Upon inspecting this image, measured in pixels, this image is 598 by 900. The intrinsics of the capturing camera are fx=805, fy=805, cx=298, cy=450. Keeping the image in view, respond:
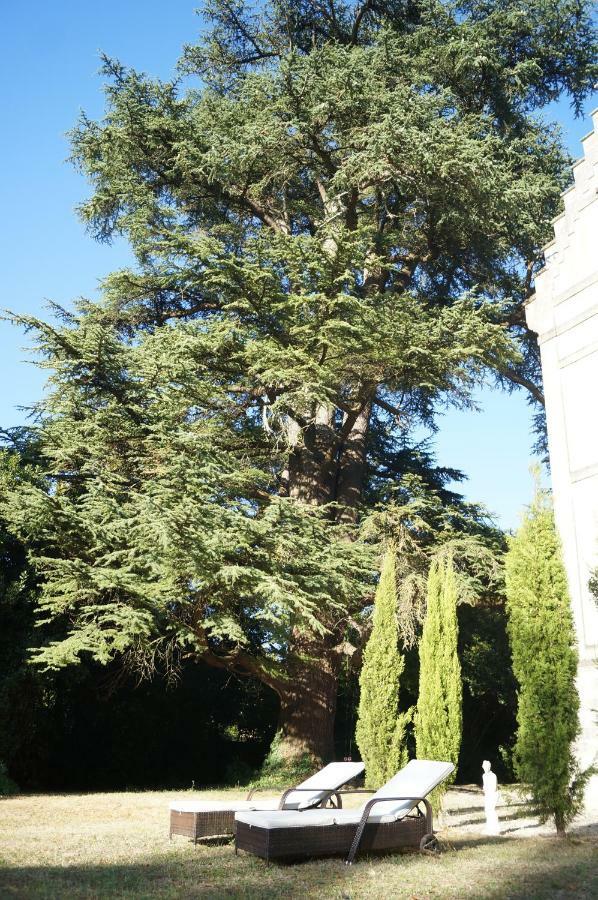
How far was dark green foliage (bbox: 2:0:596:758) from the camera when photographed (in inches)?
513

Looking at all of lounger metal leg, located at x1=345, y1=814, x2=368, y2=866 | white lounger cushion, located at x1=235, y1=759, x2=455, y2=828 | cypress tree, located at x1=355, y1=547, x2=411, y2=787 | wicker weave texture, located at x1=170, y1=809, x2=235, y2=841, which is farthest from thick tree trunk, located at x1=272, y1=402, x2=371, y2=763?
lounger metal leg, located at x1=345, y1=814, x2=368, y2=866

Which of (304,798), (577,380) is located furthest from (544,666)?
(577,380)

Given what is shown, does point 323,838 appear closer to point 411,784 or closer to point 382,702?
point 411,784

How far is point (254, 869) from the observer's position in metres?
6.82

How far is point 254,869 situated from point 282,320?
9.71 meters

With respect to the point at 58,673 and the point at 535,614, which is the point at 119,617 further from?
the point at 535,614

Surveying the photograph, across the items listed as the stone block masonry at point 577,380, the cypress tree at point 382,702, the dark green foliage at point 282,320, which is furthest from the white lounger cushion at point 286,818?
the stone block masonry at point 577,380

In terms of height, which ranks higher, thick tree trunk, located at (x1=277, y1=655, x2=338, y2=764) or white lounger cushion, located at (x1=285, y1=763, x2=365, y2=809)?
thick tree trunk, located at (x1=277, y1=655, x2=338, y2=764)

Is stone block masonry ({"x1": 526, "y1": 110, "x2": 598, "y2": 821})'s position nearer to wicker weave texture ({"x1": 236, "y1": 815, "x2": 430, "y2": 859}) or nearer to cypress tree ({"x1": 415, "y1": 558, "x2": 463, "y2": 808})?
cypress tree ({"x1": 415, "y1": 558, "x2": 463, "y2": 808})

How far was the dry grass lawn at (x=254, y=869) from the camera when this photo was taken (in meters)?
5.80

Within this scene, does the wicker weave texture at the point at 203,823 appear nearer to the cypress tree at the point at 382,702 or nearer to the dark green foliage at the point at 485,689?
the cypress tree at the point at 382,702

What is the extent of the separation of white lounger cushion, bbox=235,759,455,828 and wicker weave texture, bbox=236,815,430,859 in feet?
0.19

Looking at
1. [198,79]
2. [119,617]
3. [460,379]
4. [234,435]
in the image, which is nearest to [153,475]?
[234,435]

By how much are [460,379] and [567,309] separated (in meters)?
2.70
